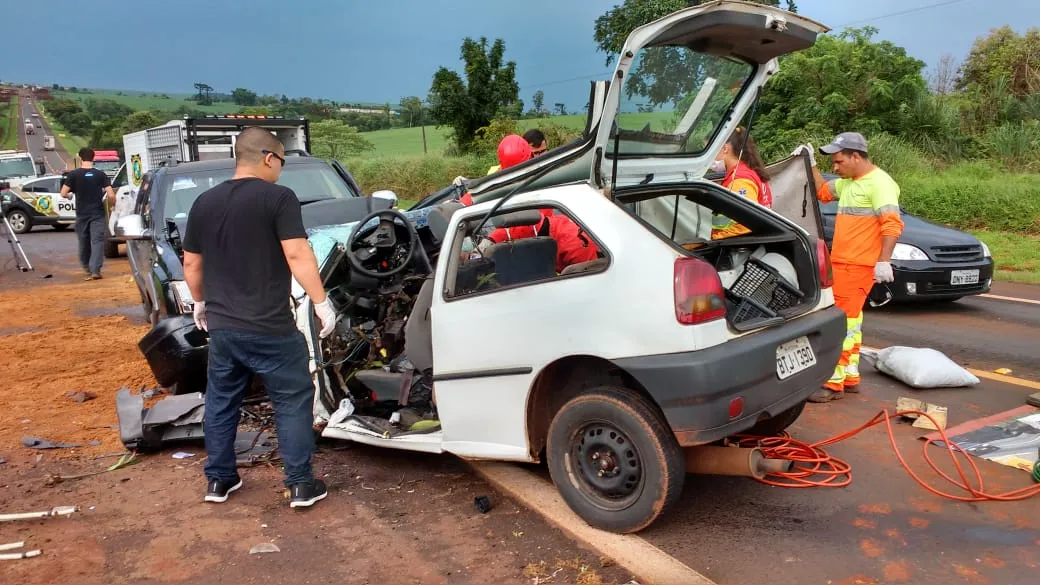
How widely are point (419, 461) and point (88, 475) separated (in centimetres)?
192

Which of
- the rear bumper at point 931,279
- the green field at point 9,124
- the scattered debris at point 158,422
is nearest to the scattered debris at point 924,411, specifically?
the rear bumper at point 931,279

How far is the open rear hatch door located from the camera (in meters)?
3.47

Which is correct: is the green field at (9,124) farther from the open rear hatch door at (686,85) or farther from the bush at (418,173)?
the open rear hatch door at (686,85)

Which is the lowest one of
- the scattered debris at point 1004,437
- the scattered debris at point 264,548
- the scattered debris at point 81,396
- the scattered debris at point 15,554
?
the scattered debris at point 81,396

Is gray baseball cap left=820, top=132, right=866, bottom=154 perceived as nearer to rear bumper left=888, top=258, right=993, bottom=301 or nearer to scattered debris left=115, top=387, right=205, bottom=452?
rear bumper left=888, top=258, right=993, bottom=301

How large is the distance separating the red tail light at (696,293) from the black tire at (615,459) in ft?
1.47

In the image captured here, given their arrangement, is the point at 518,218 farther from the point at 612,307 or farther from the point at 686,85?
the point at 686,85

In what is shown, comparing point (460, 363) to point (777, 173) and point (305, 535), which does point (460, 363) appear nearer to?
point (305, 535)

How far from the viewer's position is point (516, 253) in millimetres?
3740

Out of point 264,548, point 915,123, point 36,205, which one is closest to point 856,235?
point 264,548

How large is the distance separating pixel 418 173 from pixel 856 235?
2216 centimetres

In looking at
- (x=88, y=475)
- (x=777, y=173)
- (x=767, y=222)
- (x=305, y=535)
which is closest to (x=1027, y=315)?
(x=777, y=173)

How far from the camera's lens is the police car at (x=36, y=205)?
2080 centimetres

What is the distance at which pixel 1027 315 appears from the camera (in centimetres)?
759
